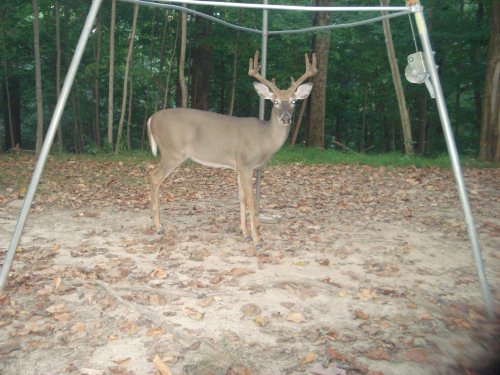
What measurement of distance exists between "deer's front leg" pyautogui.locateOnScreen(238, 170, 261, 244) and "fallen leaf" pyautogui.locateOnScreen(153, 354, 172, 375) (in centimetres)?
246

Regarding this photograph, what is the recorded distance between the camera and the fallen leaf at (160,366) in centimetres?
299

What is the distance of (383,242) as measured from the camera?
558 centimetres

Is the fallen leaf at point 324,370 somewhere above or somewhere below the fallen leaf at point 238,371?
above

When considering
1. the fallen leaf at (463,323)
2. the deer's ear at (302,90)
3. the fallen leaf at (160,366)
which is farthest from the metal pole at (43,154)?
the fallen leaf at (463,323)

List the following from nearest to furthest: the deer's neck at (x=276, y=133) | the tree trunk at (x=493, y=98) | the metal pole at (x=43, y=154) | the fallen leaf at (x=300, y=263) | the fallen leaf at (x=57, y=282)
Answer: the metal pole at (x=43, y=154), the fallen leaf at (x=57, y=282), the fallen leaf at (x=300, y=263), the deer's neck at (x=276, y=133), the tree trunk at (x=493, y=98)

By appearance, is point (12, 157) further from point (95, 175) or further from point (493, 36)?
point (493, 36)

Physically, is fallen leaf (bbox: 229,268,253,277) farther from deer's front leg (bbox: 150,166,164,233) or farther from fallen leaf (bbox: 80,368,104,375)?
fallen leaf (bbox: 80,368,104,375)

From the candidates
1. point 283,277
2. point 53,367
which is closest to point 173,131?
point 283,277

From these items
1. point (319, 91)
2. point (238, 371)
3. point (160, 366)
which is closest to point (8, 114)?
point (319, 91)

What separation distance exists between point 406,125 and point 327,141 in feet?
48.8

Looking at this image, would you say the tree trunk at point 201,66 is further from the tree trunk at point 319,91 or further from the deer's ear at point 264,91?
the deer's ear at point 264,91

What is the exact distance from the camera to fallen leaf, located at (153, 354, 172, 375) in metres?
2.99

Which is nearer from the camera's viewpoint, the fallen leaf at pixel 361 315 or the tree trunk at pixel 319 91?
the fallen leaf at pixel 361 315

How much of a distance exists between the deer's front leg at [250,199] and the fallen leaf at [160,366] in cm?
246
